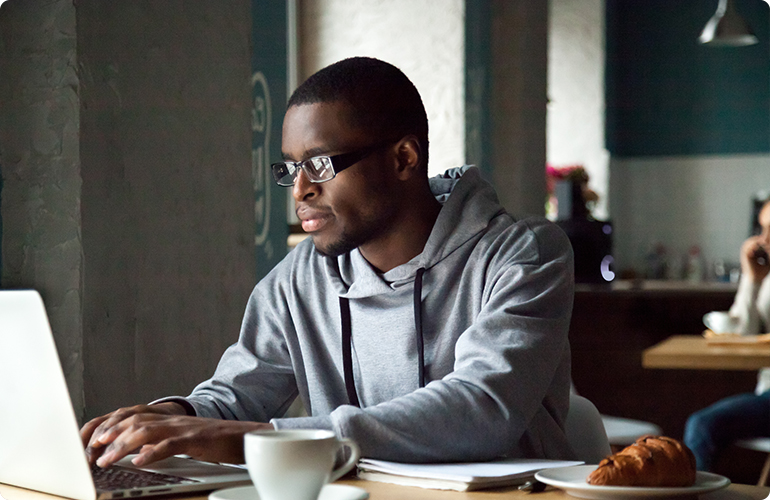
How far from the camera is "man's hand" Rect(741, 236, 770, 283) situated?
3693 millimetres

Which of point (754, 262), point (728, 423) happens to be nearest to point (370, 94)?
point (728, 423)

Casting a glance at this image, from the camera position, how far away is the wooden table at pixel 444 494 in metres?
0.96

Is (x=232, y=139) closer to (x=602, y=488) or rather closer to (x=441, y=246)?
(x=441, y=246)

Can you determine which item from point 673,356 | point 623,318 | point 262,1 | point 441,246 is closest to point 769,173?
point 623,318

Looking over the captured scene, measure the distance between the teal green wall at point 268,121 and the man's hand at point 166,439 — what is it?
1.14m

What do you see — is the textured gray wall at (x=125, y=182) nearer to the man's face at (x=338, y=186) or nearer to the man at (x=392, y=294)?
the man at (x=392, y=294)

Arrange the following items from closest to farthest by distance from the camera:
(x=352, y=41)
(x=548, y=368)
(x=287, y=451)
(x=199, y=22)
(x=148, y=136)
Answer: (x=287, y=451)
(x=548, y=368)
(x=148, y=136)
(x=199, y=22)
(x=352, y=41)

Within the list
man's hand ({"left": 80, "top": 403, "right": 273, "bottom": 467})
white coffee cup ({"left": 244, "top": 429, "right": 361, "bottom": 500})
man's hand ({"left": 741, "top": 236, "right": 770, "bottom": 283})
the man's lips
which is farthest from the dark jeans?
white coffee cup ({"left": 244, "top": 429, "right": 361, "bottom": 500})

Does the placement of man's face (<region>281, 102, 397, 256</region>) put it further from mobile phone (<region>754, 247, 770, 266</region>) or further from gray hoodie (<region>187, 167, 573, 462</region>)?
mobile phone (<region>754, 247, 770, 266</region>)

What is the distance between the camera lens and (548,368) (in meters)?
1.26

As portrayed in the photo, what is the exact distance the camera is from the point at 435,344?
143cm

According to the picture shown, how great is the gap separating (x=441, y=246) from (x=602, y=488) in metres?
0.59

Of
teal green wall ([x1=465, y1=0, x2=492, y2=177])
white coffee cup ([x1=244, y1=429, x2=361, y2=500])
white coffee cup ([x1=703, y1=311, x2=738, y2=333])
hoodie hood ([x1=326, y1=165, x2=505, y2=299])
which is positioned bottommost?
white coffee cup ([x1=703, y1=311, x2=738, y2=333])

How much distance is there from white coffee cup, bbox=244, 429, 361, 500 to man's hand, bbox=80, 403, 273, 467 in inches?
10.9
